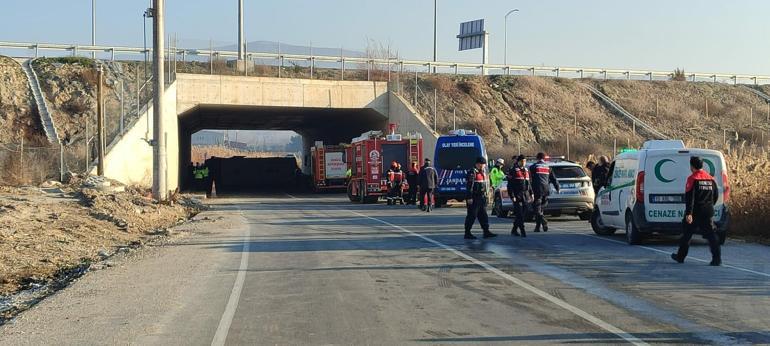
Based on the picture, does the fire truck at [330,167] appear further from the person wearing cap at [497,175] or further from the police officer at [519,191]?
the police officer at [519,191]

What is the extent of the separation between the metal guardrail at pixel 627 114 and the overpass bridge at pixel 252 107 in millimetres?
16344

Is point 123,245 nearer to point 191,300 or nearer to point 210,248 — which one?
point 210,248

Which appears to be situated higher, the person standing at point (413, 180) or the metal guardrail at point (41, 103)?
the metal guardrail at point (41, 103)

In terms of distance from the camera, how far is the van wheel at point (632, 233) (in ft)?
51.8

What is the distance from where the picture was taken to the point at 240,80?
45812mm

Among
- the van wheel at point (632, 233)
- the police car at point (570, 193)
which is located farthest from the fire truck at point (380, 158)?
the van wheel at point (632, 233)

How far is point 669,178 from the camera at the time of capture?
51.1 ft

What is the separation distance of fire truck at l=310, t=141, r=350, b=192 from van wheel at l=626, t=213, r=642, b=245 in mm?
29857

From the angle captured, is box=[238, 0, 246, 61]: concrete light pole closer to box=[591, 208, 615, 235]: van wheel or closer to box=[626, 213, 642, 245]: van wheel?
box=[591, 208, 615, 235]: van wheel

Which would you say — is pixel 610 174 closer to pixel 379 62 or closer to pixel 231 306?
pixel 231 306

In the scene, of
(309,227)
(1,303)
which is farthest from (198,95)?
(1,303)

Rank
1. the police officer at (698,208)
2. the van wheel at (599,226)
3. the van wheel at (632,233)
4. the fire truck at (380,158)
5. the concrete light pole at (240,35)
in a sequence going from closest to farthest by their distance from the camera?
the police officer at (698,208)
the van wheel at (632,233)
the van wheel at (599,226)
the fire truck at (380,158)
the concrete light pole at (240,35)

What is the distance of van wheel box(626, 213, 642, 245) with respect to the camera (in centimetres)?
1580

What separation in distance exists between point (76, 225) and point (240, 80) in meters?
26.8
